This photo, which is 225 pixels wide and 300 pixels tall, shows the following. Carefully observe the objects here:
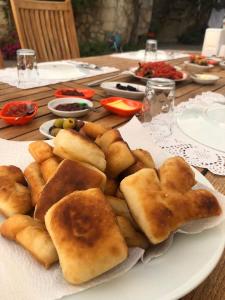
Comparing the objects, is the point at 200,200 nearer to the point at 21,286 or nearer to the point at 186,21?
the point at 21,286

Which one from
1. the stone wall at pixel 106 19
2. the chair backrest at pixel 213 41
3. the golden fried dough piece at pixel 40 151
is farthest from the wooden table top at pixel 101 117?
the stone wall at pixel 106 19

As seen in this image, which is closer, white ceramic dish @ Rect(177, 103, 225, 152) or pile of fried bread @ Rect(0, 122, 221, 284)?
pile of fried bread @ Rect(0, 122, 221, 284)

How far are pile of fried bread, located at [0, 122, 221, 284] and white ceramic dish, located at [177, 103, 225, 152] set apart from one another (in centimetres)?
45

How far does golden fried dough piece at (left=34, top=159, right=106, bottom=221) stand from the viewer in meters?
0.46

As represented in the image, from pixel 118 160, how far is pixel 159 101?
71 cm

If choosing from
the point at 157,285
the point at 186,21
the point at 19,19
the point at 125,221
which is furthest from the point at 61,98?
the point at 186,21

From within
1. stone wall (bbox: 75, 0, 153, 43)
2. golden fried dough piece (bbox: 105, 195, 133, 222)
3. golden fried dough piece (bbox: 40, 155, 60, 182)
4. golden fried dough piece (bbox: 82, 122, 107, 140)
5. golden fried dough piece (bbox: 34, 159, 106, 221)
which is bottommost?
stone wall (bbox: 75, 0, 153, 43)

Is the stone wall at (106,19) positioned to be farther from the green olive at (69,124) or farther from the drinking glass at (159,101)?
the green olive at (69,124)

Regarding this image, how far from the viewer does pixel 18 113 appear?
1.04 m

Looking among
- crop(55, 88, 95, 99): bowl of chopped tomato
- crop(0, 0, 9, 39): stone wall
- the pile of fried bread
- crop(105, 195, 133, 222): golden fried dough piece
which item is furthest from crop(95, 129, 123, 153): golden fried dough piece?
crop(0, 0, 9, 39): stone wall

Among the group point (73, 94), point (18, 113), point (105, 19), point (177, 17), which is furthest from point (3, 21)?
point (177, 17)

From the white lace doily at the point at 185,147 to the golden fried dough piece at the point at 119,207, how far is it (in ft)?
1.26

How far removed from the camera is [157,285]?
1.27 ft

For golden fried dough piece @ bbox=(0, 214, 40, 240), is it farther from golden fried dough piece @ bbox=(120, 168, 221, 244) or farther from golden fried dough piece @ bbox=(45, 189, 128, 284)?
golden fried dough piece @ bbox=(120, 168, 221, 244)
